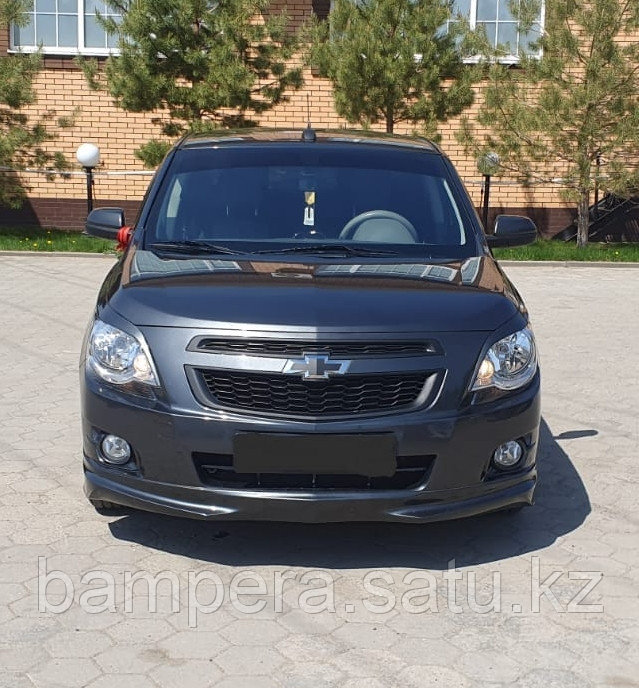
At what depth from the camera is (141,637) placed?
3.60m

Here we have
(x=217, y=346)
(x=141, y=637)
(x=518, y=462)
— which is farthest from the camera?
(x=518, y=462)

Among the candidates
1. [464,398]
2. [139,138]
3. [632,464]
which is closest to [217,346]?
[464,398]

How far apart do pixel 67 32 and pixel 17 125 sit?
2.38 metres

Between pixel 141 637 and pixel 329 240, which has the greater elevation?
pixel 329 240

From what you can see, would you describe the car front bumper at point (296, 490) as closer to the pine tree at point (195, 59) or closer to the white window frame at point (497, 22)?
the pine tree at point (195, 59)

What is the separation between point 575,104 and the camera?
50.9ft

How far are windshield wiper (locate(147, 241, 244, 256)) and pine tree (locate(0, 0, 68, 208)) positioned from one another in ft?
38.7

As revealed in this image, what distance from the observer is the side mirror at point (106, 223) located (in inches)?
224

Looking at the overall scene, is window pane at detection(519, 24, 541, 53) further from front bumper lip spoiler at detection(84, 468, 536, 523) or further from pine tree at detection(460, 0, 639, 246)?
front bumper lip spoiler at detection(84, 468, 536, 523)

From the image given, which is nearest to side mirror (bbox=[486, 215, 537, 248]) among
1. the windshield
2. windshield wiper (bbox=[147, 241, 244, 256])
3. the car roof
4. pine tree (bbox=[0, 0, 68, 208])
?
the windshield

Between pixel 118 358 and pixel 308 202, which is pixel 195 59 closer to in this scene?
pixel 308 202

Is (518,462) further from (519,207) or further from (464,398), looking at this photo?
(519,207)

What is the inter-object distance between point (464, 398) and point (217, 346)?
0.96m

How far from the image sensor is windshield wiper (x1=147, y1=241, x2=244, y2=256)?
15.9 feet
